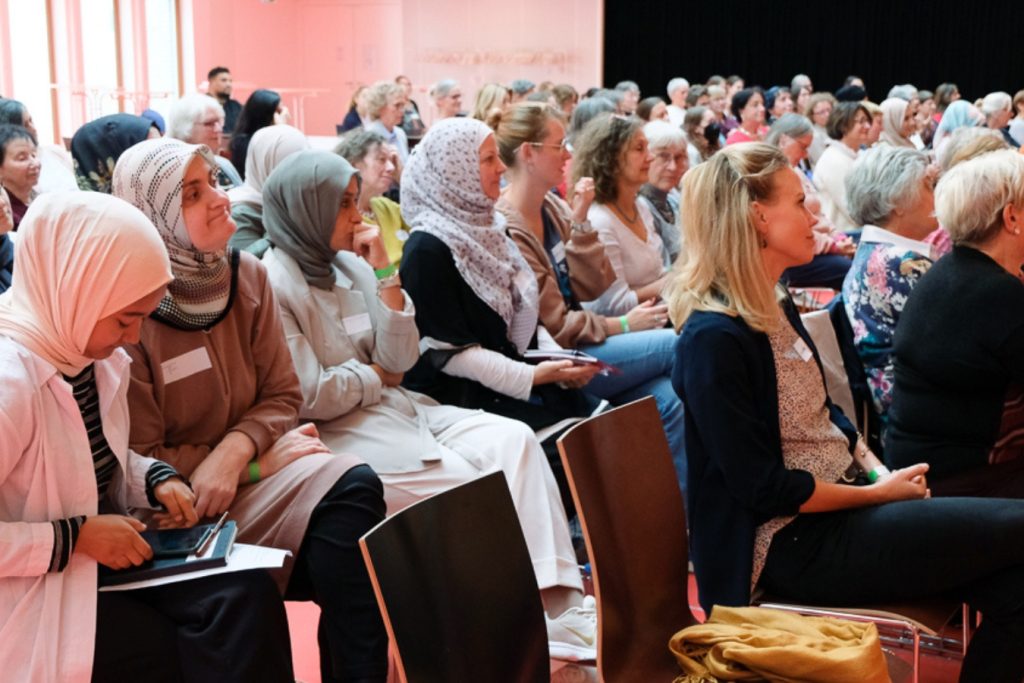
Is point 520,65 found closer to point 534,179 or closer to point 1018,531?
point 534,179

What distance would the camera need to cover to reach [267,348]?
247 cm

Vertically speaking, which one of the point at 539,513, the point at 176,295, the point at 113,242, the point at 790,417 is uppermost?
the point at 113,242

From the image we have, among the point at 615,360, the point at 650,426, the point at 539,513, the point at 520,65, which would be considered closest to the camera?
the point at 650,426

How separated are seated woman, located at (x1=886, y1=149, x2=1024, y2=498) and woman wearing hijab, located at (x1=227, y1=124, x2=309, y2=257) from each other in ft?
6.43

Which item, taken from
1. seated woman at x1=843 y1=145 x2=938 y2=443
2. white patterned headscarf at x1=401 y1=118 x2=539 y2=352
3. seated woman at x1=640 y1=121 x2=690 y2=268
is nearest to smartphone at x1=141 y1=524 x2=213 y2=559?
white patterned headscarf at x1=401 y1=118 x2=539 y2=352

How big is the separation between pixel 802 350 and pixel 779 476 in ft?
1.07

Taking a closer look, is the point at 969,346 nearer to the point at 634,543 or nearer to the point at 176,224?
the point at 634,543

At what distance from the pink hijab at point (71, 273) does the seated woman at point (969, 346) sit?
72.0 inches

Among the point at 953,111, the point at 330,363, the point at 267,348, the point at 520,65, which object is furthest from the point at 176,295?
the point at 520,65

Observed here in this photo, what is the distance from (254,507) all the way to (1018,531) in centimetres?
154

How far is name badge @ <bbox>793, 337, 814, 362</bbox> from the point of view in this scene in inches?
96.6

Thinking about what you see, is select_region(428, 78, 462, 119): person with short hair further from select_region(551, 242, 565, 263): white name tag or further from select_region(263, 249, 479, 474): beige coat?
select_region(263, 249, 479, 474): beige coat

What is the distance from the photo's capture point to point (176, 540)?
1.97 meters

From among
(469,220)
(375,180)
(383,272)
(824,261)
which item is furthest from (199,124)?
(824,261)
